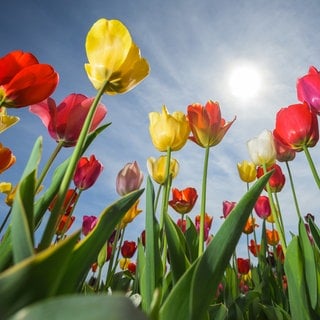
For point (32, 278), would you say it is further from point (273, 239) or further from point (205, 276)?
point (273, 239)

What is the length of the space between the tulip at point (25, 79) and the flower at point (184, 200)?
6.41ft

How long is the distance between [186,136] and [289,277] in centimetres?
79

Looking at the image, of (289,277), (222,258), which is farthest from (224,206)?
(222,258)

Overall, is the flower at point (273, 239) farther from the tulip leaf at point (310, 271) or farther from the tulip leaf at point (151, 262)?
the tulip leaf at point (151, 262)

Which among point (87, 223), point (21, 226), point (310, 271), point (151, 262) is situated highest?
point (87, 223)

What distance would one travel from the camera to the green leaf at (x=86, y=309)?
0.98 ft

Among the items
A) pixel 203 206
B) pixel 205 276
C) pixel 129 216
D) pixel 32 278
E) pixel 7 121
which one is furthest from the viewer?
pixel 129 216

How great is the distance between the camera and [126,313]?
0.30 meters

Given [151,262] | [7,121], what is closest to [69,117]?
[7,121]

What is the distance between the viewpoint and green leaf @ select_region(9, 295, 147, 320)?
297 mm

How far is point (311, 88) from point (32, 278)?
152cm

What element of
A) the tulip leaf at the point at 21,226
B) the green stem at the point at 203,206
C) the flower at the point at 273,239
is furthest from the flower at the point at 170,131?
the flower at the point at 273,239

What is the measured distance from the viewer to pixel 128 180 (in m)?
2.26

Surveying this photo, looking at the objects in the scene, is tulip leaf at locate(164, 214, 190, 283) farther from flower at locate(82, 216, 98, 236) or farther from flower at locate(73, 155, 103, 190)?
flower at locate(82, 216, 98, 236)
